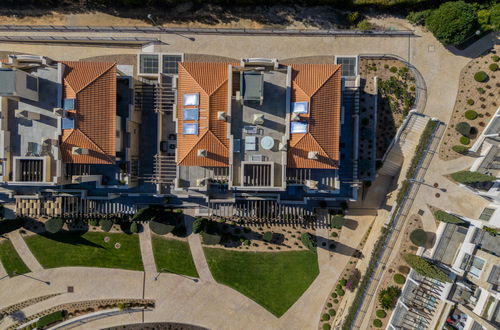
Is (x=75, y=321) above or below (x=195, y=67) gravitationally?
below

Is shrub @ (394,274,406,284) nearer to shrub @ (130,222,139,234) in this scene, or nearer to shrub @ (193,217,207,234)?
shrub @ (193,217,207,234)

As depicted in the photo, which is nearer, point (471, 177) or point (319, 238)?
point (471, 177)

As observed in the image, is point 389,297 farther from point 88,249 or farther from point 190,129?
point 88,249

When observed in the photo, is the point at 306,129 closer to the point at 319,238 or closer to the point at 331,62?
the point at 331,62

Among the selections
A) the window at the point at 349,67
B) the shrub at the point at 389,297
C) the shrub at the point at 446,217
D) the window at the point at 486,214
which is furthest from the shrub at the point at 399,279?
the window at the point at 349,67

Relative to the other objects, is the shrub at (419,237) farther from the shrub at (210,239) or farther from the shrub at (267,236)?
the shrub at (210,239)

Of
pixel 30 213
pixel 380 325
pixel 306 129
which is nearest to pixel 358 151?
pixel 306 129

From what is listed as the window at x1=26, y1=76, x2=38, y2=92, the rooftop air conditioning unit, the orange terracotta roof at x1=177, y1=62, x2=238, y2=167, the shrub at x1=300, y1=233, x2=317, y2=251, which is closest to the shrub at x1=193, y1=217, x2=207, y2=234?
the orange terracotta roof at x1=177, y1=62, x2=238, y2=167
